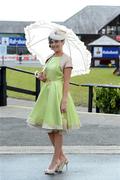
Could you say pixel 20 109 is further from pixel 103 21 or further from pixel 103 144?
pixel 103 21

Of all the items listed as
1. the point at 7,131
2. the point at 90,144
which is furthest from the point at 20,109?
the point at 90,144

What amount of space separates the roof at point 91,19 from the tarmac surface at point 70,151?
7492 cm

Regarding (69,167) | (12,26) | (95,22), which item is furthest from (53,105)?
(12,26)

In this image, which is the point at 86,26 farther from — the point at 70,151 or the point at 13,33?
the point at 70,151

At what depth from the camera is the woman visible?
6777mm

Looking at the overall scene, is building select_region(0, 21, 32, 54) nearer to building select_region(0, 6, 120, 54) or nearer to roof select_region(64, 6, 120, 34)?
building select_region(0, 6, 120, 54)

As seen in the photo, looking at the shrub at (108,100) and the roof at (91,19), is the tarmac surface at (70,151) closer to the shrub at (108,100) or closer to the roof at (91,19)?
the shrub at (108,100)

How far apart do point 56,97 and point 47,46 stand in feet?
3.55

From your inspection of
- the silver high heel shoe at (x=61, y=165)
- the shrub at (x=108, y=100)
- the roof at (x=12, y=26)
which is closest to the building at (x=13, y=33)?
the roof at (x=12, y=26)

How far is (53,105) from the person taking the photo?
268 inches

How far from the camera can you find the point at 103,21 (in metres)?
91.6

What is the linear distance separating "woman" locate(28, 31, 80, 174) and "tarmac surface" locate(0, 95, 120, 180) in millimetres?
368

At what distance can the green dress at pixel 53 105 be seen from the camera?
6.78m

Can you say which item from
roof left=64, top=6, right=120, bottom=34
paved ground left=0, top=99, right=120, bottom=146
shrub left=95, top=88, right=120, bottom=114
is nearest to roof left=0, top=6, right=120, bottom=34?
roof left=64, top=6, right=120, bottom=34
